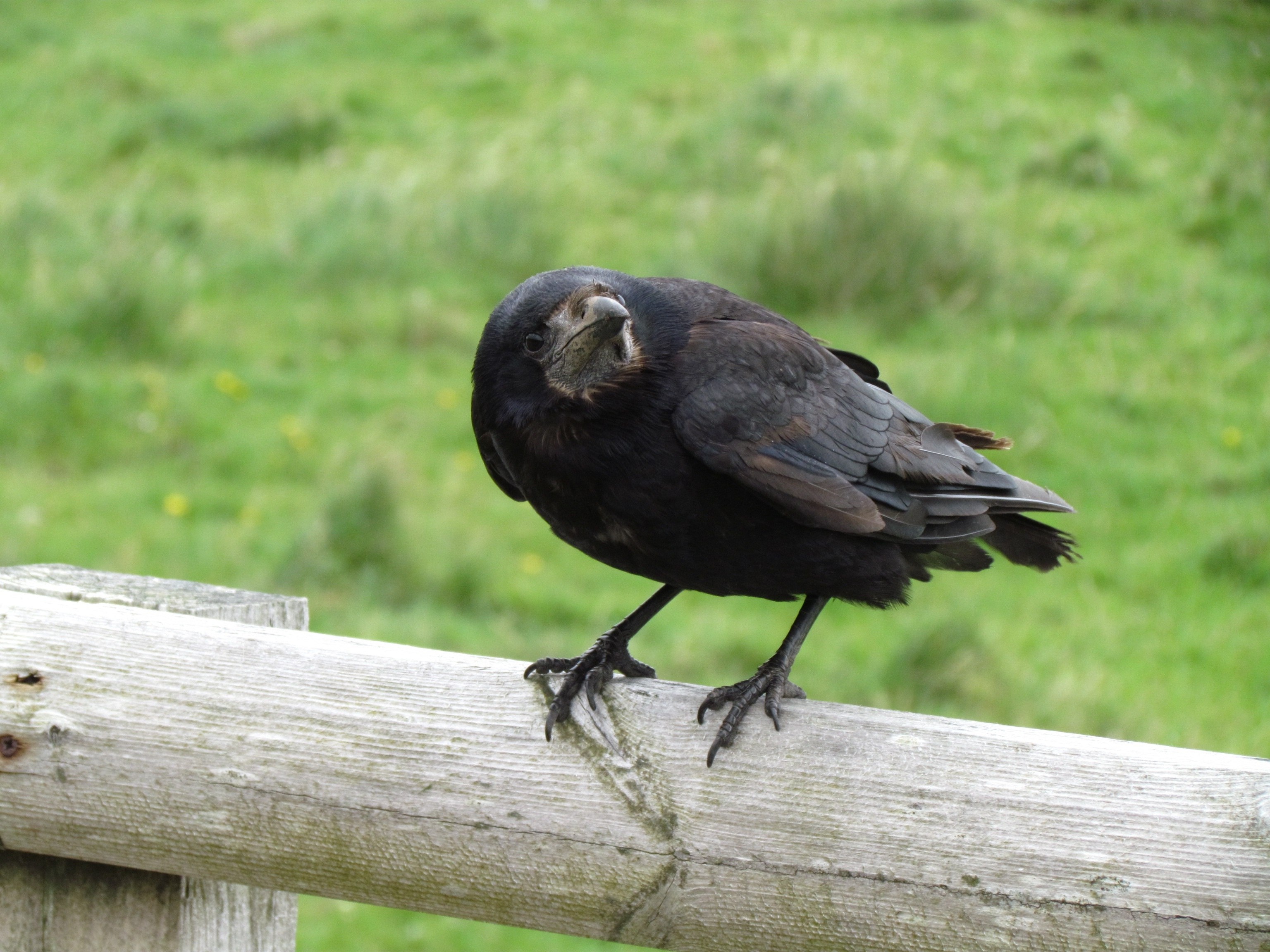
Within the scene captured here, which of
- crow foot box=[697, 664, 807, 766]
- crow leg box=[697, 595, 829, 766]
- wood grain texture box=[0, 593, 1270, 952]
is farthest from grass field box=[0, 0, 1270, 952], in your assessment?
wood grain texture box=[0, 593, 1270, 952]

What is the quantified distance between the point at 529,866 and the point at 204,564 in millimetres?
3759

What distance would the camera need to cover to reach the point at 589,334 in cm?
233

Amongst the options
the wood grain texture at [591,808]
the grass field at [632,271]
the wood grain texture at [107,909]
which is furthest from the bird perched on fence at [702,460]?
the grass field at [632,271]

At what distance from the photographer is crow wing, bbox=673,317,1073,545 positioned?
7.81 ft

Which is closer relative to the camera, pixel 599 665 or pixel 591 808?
pixel 591 808

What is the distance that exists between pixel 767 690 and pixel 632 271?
19.3ft

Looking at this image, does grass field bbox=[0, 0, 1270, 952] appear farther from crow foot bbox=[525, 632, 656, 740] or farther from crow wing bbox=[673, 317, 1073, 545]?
crow wing bbox=[673, 317, 1073, 545]

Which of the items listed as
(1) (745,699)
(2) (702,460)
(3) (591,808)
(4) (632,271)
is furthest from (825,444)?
(4) (632,271)

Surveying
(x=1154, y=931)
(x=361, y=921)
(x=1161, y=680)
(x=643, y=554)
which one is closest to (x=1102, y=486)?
(x=1161, y=680)

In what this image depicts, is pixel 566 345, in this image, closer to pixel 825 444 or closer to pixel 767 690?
pixel 825 444

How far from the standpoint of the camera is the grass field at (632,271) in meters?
5.17

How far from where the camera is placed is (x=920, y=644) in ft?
15.7

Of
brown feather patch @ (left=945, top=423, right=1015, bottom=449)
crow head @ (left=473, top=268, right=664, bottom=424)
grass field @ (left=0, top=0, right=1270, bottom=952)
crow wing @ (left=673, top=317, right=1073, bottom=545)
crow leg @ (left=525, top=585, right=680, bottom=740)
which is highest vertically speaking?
crow head @ (left=473, top=268, right=664, bottom=424)

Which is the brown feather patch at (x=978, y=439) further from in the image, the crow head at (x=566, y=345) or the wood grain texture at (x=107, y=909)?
the wood grain texture at (x=107, y=909)
